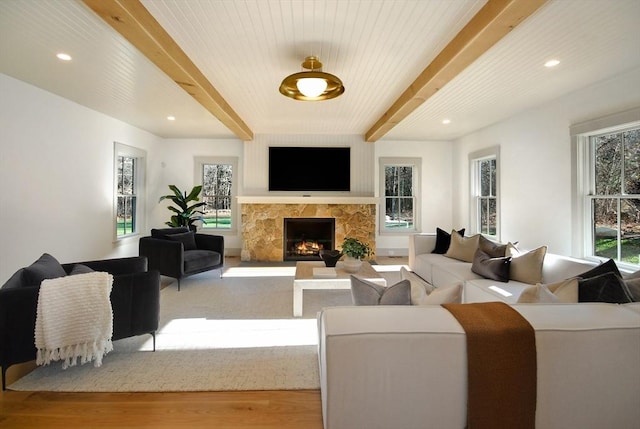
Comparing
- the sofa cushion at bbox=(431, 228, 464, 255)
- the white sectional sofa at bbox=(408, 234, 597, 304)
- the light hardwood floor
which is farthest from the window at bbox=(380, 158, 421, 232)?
the light hardwood floor

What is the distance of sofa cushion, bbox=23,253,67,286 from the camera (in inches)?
88.0

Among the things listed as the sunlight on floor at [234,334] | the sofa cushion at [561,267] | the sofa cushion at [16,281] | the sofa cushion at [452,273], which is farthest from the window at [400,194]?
the sofa cushion at [16,281]

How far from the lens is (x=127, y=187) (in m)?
6.08

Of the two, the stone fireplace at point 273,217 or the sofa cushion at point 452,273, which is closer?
the sofa cushion at point 452,273

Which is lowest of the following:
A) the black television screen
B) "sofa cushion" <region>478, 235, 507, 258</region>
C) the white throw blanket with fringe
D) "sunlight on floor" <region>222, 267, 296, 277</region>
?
"sunlight on floor" <region>222, 267, 296, 277</region>

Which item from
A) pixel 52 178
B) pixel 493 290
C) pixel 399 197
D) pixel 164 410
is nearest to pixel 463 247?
pixel 493 290

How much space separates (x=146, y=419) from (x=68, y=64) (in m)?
3.36

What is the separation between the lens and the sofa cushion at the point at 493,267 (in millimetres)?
3234

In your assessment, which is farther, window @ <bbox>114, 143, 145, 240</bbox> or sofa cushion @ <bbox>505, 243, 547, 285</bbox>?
window @ <bbox>114, 143, 145, 240</bbox>

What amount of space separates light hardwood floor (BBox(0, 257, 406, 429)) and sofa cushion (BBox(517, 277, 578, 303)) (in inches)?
52.3

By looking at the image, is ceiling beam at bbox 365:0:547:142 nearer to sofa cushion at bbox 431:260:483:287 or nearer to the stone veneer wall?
sofa cushion at bbox 431:260:483:287

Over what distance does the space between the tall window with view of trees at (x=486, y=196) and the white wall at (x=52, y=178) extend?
646cm

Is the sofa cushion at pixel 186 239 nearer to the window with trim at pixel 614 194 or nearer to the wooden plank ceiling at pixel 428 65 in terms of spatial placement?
the wooden plank ceiling at pixel 428 65

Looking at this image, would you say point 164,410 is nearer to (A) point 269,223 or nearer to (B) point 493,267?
(B) point 493,267
